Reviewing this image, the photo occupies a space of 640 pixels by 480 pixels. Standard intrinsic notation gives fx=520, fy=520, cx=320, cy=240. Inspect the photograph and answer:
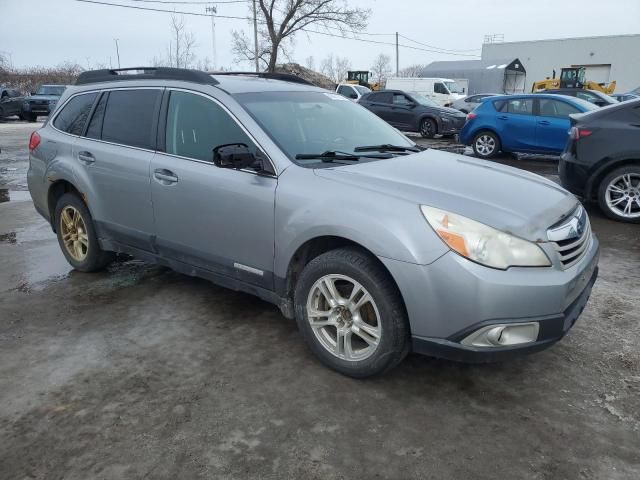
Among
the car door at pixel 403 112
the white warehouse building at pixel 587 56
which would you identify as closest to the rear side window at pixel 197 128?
the car door at pixel 403 112

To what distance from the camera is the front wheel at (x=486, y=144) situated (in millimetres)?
12039

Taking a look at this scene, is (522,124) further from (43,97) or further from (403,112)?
(43,97)

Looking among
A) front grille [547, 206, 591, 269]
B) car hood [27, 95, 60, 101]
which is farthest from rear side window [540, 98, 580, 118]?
car hood [27, 95, 60, 101]

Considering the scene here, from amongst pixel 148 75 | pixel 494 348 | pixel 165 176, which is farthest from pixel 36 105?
pixel 494 348

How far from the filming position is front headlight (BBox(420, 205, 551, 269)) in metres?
2.56

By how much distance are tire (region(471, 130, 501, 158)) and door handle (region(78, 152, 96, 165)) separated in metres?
9.79

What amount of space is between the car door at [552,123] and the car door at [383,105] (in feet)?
24.3

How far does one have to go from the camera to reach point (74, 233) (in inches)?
190

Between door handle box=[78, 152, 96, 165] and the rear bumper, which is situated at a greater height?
door handle box=[78, 152, 96, 165]

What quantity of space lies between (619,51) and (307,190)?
65.5 m

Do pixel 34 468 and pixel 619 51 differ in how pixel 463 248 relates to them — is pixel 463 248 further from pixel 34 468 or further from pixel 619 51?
pixel 619 51

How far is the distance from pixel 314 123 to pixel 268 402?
1982 millimetres

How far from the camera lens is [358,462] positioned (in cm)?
236

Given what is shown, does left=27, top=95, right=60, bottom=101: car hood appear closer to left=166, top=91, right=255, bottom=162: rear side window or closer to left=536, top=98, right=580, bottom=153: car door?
left=536, top=98, right=580, bottom=153: car door
